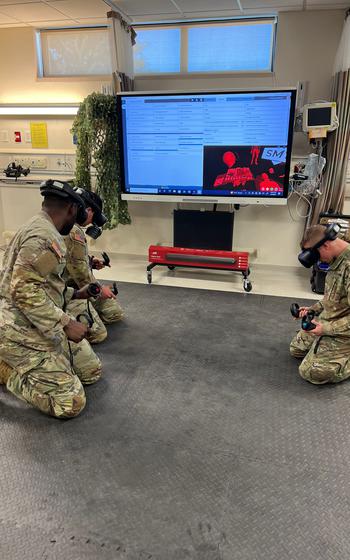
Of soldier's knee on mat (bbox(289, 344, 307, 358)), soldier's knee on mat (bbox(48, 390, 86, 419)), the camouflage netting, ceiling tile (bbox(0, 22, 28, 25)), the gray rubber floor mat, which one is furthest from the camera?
ceiling tile (bbox(0, 22, 28, 25))

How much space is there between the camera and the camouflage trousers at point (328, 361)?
7.54 feet

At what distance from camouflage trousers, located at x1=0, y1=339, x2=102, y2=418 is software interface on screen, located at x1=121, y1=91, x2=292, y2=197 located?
247 cm

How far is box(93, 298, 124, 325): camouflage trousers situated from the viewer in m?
3.13

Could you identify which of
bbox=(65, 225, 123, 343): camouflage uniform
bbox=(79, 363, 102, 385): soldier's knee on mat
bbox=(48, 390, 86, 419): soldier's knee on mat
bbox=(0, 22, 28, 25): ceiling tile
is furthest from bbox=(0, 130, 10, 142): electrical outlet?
bbox=(48, 390, 86, 419): soldier's knee on mat

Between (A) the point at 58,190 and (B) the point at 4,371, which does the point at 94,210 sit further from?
(B) the point at 4,371

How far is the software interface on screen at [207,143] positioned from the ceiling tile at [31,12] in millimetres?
1153

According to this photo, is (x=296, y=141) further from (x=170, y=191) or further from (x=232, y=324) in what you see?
(x=232, y=324)

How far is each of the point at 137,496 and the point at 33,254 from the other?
119cm

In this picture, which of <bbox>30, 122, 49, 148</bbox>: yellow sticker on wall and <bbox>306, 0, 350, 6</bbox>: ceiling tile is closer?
<bbox>306, 0, 350, 6</bbox>: ceiling tile

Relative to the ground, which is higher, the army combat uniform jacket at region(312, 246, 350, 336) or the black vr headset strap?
the black vr headset strap

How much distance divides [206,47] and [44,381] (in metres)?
3.82

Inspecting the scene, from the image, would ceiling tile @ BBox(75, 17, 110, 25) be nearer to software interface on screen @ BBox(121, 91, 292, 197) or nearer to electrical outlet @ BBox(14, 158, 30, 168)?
software interface on screen @ BBox(121, 91, 292, 197)

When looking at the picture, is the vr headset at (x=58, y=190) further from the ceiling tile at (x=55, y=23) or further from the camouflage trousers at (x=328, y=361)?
the ceiling tile at (x=55, y=23)

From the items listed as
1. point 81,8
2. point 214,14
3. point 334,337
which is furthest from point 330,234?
point 81,8
